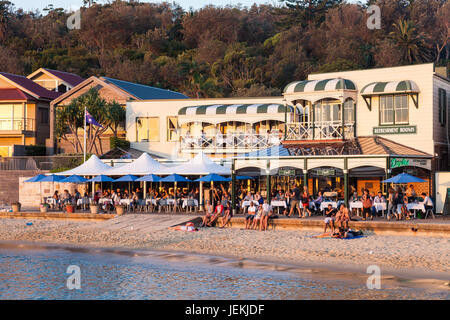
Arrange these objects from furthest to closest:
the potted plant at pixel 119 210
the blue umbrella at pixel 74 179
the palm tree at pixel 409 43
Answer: the palm tree at pixel 409 43 → the blue umbrella at pixel 74 179 → the potted plant at pixel 119 210

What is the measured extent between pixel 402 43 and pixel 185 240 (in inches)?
2237

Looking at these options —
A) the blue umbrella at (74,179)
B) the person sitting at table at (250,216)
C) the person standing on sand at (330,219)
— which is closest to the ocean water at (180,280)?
the person standing on sand at (330,219)

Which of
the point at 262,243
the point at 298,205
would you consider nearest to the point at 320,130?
the point at 298,205

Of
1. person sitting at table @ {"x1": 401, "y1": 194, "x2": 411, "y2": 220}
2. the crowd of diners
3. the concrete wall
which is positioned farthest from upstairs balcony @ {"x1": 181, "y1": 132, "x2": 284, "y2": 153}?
the concrete wall

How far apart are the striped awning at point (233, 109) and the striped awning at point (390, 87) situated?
720 cm

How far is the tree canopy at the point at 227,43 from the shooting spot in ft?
248

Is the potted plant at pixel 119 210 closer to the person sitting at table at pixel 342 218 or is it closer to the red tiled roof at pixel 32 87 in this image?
the person sitting at table at pixel 342 218

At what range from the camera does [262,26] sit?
97.1 m

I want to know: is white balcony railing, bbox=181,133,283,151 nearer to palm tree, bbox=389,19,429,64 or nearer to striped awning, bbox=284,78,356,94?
striped awning, bbox=284,78,356,94

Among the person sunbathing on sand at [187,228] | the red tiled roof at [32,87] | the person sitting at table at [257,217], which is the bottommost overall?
the person sunbathing on sand at [187,228]

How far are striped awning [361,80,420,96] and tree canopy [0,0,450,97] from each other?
33.5 metres

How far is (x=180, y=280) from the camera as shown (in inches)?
779
